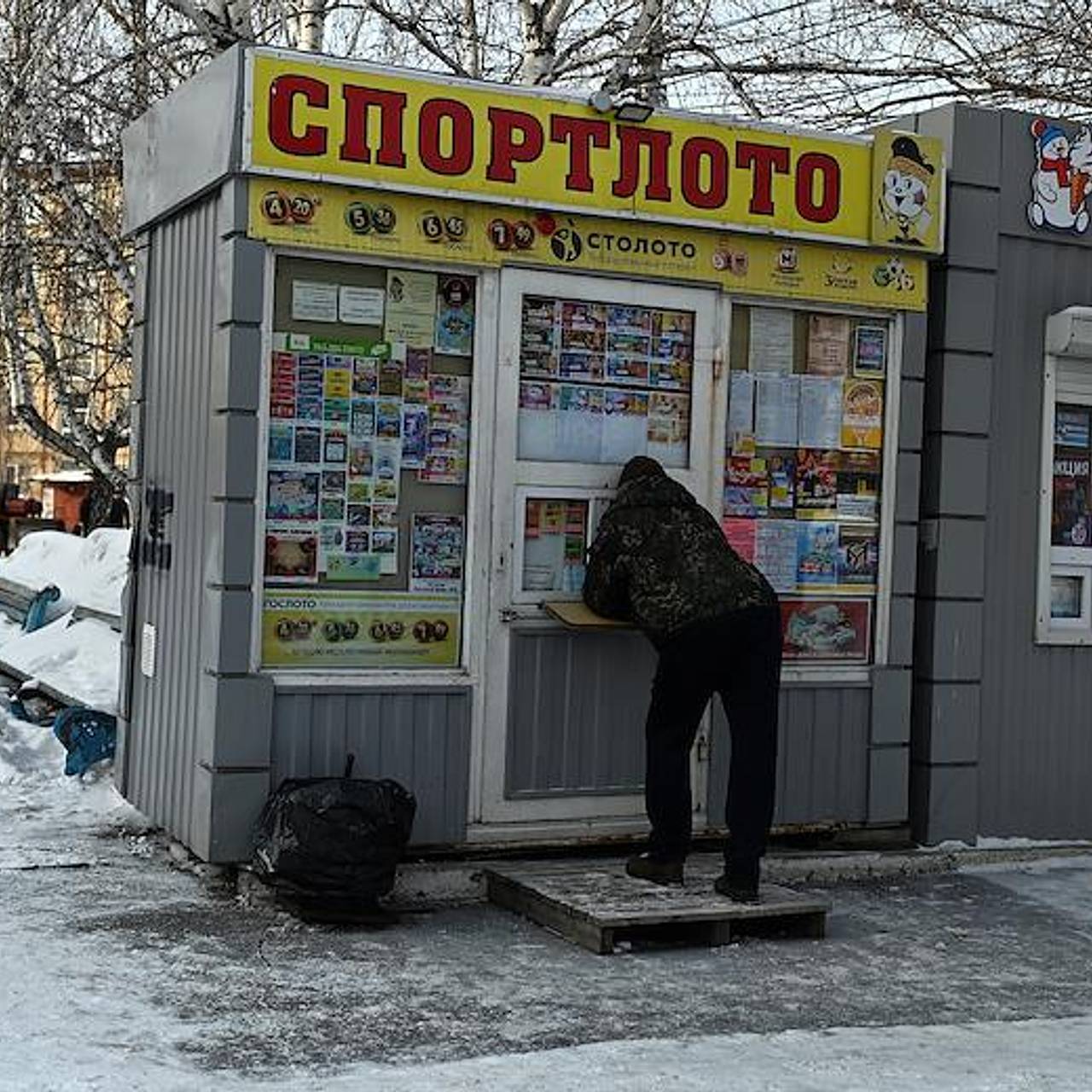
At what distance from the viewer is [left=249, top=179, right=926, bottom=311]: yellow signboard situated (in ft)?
23.3

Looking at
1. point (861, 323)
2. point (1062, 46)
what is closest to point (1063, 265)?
point (861, 323)

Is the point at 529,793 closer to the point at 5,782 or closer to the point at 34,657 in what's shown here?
the point at 5,782

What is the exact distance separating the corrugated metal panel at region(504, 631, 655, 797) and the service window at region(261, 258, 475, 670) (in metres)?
0.36

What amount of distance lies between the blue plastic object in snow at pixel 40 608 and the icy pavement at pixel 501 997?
18.6 feet

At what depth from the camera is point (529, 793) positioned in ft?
24.8

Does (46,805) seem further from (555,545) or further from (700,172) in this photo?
(700,172)

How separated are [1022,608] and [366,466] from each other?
3247 mm

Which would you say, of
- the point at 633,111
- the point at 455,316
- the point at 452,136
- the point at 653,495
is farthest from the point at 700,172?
the point at 653,495

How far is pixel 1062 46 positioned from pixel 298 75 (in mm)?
11524

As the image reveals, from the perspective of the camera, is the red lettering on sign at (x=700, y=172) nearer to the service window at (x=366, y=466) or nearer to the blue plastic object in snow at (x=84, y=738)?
the service window at (x=366, y=466)

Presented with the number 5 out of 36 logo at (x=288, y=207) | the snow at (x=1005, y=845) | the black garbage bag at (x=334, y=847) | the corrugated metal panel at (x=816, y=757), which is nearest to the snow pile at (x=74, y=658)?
the black garbage bag at (x=334, y=847)

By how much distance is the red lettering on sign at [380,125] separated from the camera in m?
7.07

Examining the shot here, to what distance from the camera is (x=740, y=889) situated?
6.77 metres

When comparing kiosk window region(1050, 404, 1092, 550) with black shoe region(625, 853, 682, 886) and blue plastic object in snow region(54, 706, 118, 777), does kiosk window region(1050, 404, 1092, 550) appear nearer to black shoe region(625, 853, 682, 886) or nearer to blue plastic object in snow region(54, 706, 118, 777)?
black shoe region(625, 853, 682, 886)
